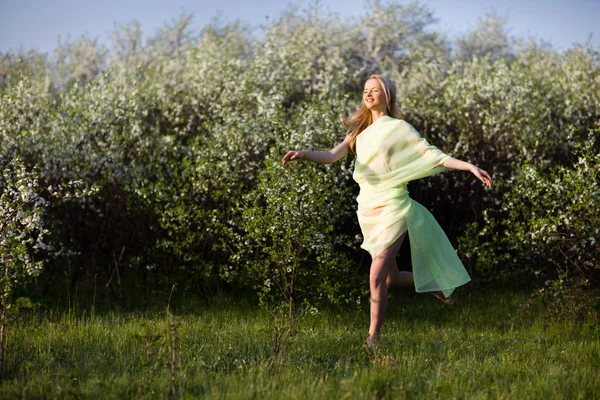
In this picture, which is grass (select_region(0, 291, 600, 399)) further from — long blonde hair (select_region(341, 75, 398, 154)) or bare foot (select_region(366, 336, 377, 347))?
long blonde hair (select_region(341, 75, 398, 154))

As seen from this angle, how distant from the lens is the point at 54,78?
20250mm

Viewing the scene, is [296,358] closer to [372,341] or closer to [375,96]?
[372,341]

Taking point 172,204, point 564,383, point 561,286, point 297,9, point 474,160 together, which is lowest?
point 564,383

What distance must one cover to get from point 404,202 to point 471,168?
0.67m

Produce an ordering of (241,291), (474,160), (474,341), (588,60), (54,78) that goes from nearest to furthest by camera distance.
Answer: (474,341) < (241,291) < (474,160) < (588,60) < (54,78)

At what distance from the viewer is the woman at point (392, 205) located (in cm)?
525

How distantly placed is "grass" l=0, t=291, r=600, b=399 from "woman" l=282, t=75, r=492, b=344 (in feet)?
1.72

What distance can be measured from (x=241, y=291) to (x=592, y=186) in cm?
395

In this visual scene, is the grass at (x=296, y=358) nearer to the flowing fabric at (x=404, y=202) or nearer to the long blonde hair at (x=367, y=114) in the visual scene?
the flowing fabric at (x=404, y=202)

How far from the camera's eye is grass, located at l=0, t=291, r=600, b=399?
3967 millimetres

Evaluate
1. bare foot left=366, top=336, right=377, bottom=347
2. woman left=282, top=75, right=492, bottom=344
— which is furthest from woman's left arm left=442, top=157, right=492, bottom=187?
bare foot left=366, top=336, right=377, bottom=347

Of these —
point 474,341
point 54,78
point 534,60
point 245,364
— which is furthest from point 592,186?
point 54,78

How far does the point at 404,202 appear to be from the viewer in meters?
5.37

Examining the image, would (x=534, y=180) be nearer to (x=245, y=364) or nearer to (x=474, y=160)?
(x=474, y=160)
